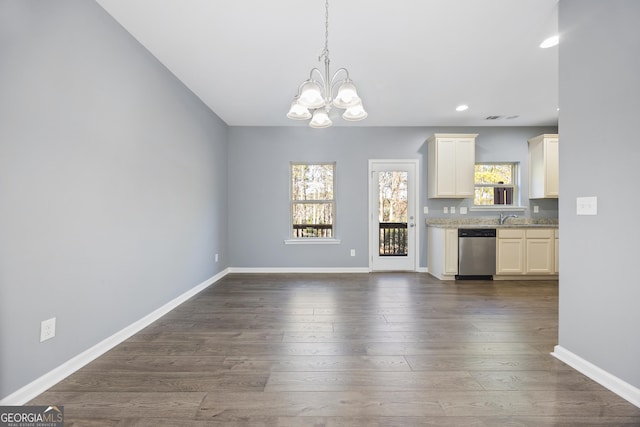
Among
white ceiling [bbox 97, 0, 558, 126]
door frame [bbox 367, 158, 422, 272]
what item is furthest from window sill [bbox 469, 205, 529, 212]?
white ceiling [bbox 97, 0, 558, 126]

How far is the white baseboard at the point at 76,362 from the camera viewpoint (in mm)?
1523

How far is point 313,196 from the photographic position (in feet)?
17.0

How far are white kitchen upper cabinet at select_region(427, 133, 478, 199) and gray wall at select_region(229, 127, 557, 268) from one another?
340mm

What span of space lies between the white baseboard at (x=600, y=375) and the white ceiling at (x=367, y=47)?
2633 millimetres

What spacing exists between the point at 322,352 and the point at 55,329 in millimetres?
1767

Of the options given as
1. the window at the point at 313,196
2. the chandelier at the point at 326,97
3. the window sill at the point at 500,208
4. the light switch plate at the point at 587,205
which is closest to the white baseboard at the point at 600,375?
the light switch plate at the point at 587,205

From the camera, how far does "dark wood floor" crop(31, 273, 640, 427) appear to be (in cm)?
147

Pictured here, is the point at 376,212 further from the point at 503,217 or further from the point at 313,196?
the point at 503,217

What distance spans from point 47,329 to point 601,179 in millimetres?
3566

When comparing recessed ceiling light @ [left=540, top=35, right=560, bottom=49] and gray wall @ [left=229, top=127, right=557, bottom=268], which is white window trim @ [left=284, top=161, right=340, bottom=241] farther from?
recessed ceiling light @ [left=540, top=35, right=560, bottom=49]

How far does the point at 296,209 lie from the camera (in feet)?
17.0

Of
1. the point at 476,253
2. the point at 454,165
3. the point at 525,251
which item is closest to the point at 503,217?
the point at 525,251

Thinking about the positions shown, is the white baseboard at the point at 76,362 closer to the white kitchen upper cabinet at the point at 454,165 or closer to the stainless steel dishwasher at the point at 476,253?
the stainless steel dishwasher at the point at 476,253

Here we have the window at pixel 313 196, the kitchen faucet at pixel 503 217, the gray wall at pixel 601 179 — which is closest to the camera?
the gray wall at pixel 601 179
